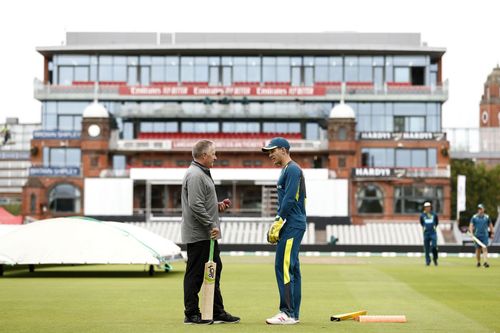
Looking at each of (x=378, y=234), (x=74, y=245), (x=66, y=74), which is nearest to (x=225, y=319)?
(x=74, y=245)

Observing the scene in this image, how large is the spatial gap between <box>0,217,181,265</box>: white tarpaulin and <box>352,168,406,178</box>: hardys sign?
53.9 metres

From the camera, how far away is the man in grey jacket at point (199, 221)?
44.3 ft

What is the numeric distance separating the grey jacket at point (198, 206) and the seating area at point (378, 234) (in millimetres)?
62151

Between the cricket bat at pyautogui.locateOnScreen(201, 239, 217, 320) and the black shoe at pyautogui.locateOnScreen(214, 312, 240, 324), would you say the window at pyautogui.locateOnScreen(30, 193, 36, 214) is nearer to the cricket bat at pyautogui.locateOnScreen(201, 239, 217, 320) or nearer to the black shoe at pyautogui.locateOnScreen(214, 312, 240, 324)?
the black shoe at pyautogui.locateOnScreen(214, 312, 240, 324)

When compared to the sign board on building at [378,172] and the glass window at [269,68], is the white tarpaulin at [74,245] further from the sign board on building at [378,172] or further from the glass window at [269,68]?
the glass window at [269,68]

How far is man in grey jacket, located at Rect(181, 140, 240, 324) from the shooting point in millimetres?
13516

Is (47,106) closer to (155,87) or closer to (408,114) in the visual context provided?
(155,87)

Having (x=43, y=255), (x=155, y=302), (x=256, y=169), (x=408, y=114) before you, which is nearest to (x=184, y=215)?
(x=155, y=302)

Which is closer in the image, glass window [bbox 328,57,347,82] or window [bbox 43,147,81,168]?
window [bbox 43,147,81,168]

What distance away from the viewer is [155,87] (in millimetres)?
84750

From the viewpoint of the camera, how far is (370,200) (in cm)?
8112

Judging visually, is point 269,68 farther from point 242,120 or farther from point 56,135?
point 56,135

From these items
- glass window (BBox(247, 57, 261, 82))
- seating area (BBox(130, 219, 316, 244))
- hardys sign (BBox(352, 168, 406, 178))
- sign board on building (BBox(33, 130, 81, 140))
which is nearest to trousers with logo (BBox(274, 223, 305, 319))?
seating area (BBox(130, 219, 316, 244))

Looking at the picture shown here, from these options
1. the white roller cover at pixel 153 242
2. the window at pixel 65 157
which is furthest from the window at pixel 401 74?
the white roller cover at pixel 153 242
